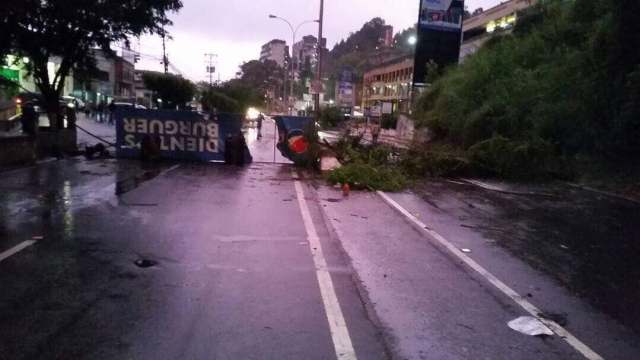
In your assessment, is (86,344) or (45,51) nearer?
(86,344)

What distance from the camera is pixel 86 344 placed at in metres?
4.89

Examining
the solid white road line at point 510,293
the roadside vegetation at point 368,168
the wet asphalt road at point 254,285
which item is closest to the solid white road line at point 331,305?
the wet asphalt road at point 254,285

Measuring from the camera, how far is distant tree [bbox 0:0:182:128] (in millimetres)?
17547

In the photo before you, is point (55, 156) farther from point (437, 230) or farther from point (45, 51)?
point (437, 230)

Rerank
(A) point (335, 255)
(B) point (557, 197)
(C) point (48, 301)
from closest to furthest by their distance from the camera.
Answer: (C) point (48, 301)
(A) point (335, 255)
(B) point (557, 197)

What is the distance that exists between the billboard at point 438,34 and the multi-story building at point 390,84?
1084 inches

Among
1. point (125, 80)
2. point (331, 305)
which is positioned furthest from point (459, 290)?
point (125, 80)

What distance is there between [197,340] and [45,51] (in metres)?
18.8

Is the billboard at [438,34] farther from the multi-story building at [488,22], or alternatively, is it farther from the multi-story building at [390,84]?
the multi-story building at [390,84]

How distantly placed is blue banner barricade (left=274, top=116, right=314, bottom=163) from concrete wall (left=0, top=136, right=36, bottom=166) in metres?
7.96

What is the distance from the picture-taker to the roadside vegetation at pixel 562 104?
17.8 metres

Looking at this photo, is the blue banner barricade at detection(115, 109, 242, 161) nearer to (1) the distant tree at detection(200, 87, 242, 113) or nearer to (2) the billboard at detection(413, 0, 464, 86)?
(2) the billboard at detection(413, 0, 464, 86)

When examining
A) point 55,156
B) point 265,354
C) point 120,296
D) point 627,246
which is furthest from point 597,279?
point 55,156

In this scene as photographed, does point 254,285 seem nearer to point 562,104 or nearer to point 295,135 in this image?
point 295,135
